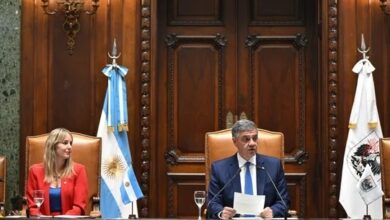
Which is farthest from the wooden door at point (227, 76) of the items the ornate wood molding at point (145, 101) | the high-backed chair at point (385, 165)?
the high-backed chair at point (385, 165)

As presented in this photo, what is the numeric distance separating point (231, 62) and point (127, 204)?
176 cm

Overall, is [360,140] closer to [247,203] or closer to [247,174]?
[247,174]

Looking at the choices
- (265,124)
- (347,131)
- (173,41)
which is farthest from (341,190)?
(173,41)

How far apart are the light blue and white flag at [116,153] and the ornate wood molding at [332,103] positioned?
1.79 m

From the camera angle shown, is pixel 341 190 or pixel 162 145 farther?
pixel 162 145

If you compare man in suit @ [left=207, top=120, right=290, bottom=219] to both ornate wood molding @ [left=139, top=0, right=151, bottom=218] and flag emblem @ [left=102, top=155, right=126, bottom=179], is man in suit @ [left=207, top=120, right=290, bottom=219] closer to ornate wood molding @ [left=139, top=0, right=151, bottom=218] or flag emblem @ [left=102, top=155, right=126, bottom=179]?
flag emblem @ [left=102, top=155, right=126, bottom=179]

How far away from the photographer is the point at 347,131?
7.09 meters

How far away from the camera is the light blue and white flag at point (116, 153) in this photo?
270 inches

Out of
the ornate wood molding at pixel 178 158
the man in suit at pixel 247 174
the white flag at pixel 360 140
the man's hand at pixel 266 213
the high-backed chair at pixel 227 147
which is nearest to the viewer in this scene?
the man's hand at pixel 266 213

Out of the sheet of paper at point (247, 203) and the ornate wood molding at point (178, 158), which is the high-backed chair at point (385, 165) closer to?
the sheet of paper at point (247, 203)

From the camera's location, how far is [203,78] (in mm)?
7520

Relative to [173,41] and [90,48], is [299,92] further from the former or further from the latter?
[90,48]

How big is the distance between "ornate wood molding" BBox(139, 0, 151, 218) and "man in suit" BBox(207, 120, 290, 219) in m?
1.91

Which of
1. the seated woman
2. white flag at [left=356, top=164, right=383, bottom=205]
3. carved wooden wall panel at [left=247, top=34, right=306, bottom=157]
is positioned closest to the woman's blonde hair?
the seated woman
